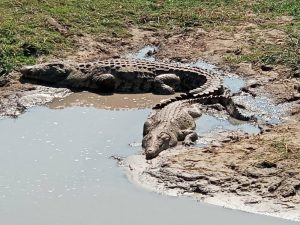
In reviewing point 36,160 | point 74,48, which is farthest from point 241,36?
point 36,160

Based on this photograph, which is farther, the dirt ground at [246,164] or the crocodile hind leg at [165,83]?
the crocodile hind leg at [165,83]

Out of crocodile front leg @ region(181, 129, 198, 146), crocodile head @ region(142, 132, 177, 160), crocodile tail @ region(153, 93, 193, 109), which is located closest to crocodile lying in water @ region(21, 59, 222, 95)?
crocodile tail @ region(153, 93, 193, 109)

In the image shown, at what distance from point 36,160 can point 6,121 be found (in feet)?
5.80

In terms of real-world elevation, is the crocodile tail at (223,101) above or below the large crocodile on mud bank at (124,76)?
below

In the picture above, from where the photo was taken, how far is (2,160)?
10172mm

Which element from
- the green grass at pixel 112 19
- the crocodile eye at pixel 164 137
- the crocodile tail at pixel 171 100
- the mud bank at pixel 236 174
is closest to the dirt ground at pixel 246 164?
the mud bank at pixel 236 174

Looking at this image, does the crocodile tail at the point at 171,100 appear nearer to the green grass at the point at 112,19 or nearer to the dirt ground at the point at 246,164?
the dirt ground at the point at 246,164

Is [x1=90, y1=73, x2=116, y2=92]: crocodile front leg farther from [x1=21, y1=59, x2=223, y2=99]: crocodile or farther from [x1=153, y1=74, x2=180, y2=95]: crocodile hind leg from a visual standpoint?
[x1=153, y1=74, x2=180, y2=95]: crocodile hind leg

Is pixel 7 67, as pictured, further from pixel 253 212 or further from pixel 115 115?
pixel 253 212

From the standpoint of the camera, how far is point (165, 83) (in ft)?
43.7

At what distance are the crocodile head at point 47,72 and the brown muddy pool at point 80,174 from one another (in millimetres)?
785

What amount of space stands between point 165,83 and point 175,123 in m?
2.44

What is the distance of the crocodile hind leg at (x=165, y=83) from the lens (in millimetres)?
13258

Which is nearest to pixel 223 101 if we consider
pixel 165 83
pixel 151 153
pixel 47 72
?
pixel 165 83
